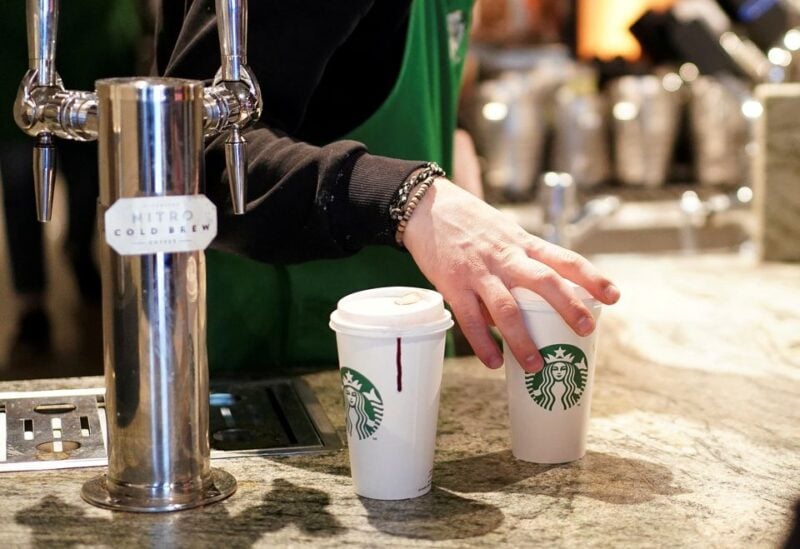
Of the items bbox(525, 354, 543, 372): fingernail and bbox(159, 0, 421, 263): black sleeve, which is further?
bbox(159, 0, 421, 263): black sleeve

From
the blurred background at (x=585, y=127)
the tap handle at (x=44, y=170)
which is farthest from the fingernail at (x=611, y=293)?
the blurred background at (x=585, y=127)

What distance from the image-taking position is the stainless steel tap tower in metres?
0.93

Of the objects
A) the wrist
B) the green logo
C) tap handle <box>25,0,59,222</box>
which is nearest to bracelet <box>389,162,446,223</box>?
the wrist

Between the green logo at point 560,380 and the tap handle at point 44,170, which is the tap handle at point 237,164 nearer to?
the tap handle at point 44,170

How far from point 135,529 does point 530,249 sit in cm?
44

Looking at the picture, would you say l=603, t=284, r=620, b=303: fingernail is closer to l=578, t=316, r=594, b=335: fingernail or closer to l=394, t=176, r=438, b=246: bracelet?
l=578, t=316, r=594, b=335: fingernail

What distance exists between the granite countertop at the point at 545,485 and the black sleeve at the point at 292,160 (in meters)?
0.21

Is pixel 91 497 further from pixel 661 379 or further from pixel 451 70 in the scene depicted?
pixel 451 70

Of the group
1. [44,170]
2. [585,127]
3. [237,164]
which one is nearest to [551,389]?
[237,164]

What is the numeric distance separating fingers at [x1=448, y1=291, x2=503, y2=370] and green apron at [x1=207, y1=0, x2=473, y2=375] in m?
0.46

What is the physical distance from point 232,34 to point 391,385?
327 millimetres

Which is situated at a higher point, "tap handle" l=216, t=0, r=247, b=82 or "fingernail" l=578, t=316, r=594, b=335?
"tap handle" l=216, t=0, r=247, b=82

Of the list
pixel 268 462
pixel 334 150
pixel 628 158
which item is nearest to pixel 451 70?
pixel 334 150

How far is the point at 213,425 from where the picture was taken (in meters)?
1.27
